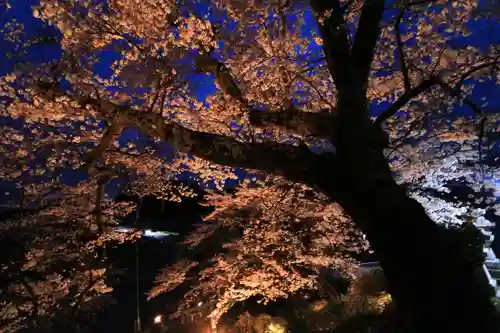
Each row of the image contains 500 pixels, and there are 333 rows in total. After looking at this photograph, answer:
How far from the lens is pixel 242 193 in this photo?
32.3 ft

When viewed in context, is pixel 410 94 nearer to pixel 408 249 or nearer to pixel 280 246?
pixel 408 249

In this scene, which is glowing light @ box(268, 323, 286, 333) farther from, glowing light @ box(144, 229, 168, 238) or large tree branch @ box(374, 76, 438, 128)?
glowing light @ box(144, 229, 168, 238)

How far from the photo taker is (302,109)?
19.0ft

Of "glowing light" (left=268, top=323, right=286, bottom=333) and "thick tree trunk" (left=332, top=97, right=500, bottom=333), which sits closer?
"thick tree trunk" (left=332, top=97, right=500, bottom=333)

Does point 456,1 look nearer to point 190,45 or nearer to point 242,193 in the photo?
point 190,45

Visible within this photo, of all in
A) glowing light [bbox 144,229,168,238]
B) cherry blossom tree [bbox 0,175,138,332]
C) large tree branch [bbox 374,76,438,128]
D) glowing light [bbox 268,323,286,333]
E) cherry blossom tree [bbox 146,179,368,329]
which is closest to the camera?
large tree branch [bbox 374,76,438,128]

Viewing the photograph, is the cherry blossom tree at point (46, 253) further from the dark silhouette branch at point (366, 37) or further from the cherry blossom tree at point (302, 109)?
the dark silhouette branch at point (366, 37)

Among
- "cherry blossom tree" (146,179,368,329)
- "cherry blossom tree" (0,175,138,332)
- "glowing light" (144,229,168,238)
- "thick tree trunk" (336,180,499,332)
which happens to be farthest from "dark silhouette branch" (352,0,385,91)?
"glowing light" (144,229,168,238)

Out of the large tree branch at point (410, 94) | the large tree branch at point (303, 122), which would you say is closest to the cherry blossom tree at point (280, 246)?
the large tree branch at point (303, 122)

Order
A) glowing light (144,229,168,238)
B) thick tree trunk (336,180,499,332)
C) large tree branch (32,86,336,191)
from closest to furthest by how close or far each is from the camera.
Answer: thick tree trunk (336,180,499,332), large tree branch (32,86,336,191), glowing light (144,229,168,238)

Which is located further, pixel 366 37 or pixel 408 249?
pixel 366 37

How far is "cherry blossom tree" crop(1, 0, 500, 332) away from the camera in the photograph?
4184mm

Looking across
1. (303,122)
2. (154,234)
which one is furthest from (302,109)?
(154,234)

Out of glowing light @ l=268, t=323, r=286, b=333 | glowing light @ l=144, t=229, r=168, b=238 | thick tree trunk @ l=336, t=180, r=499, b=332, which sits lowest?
glowing light @ l=268, t=323, r=286, b=333
